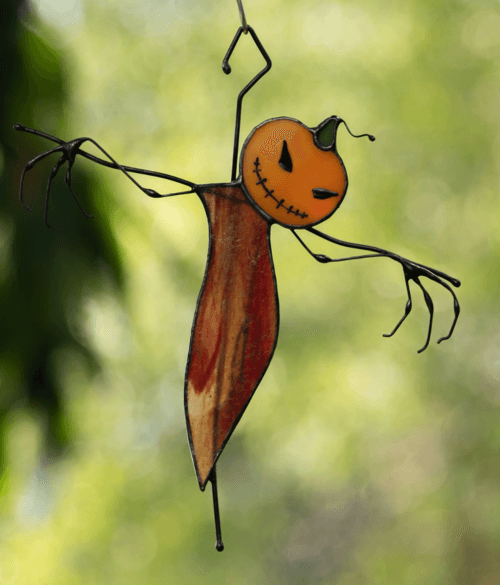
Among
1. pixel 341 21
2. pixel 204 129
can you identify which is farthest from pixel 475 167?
pixel 204 129

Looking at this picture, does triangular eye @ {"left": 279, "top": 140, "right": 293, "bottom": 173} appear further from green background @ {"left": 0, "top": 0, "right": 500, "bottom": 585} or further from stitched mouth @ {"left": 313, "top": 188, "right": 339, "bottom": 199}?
green background @ {"left": 0, "top": 0, "right": 500, "bottom": 585}

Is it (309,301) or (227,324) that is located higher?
(309,301)

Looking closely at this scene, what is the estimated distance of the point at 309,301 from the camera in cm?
167

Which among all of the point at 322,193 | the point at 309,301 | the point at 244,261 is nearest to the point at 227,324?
the point at 244,261

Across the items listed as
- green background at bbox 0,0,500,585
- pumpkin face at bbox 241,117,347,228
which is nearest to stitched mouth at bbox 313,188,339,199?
pumpkin face at bbox 241,117,347,228

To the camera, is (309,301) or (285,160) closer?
(285,160)

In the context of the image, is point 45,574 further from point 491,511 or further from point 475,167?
point 475,167

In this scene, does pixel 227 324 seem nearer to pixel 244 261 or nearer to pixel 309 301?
pixel 244 261

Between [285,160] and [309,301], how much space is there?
112 cm

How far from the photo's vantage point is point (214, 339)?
59 centimetres

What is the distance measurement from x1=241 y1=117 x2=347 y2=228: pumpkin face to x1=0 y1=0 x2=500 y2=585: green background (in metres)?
1.00

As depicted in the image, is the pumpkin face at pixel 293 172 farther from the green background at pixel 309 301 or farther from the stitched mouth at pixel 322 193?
the green background at pixel 309 301

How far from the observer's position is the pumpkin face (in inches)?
22.8

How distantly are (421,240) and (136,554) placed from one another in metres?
1.43
